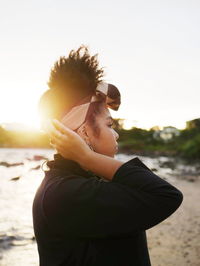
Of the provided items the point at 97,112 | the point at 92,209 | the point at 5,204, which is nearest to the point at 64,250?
the point at 92,209

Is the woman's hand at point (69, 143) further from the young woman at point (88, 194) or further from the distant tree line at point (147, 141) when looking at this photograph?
the distant tree line at point (147, 141)

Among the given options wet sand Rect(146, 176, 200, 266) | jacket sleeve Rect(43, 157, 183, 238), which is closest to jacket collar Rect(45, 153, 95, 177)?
jacket sleeve Rect(43, 157, 183, 238)

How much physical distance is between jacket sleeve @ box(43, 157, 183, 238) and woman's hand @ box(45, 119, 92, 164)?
5.0 inches

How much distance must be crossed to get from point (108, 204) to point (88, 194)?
0.09 m

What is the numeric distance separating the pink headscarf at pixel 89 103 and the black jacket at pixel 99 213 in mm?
237

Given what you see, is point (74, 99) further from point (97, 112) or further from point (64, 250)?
point (64, 250)

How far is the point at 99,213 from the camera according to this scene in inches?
54.1

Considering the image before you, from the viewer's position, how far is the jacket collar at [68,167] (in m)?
1.55

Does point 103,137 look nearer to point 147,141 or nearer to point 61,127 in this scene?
point 61,127

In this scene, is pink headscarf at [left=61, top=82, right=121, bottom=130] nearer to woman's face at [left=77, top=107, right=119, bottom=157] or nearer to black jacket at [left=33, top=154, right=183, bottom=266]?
woman's face at [left=77, top=107, right=119, bottom=157]

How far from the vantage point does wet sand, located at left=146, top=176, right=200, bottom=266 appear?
750cm

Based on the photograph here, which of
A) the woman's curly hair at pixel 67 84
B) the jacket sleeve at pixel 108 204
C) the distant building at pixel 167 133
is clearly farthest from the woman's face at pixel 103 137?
the distant building at pixel 167 133

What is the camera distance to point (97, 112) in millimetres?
1726

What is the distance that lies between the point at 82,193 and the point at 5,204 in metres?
14.5
